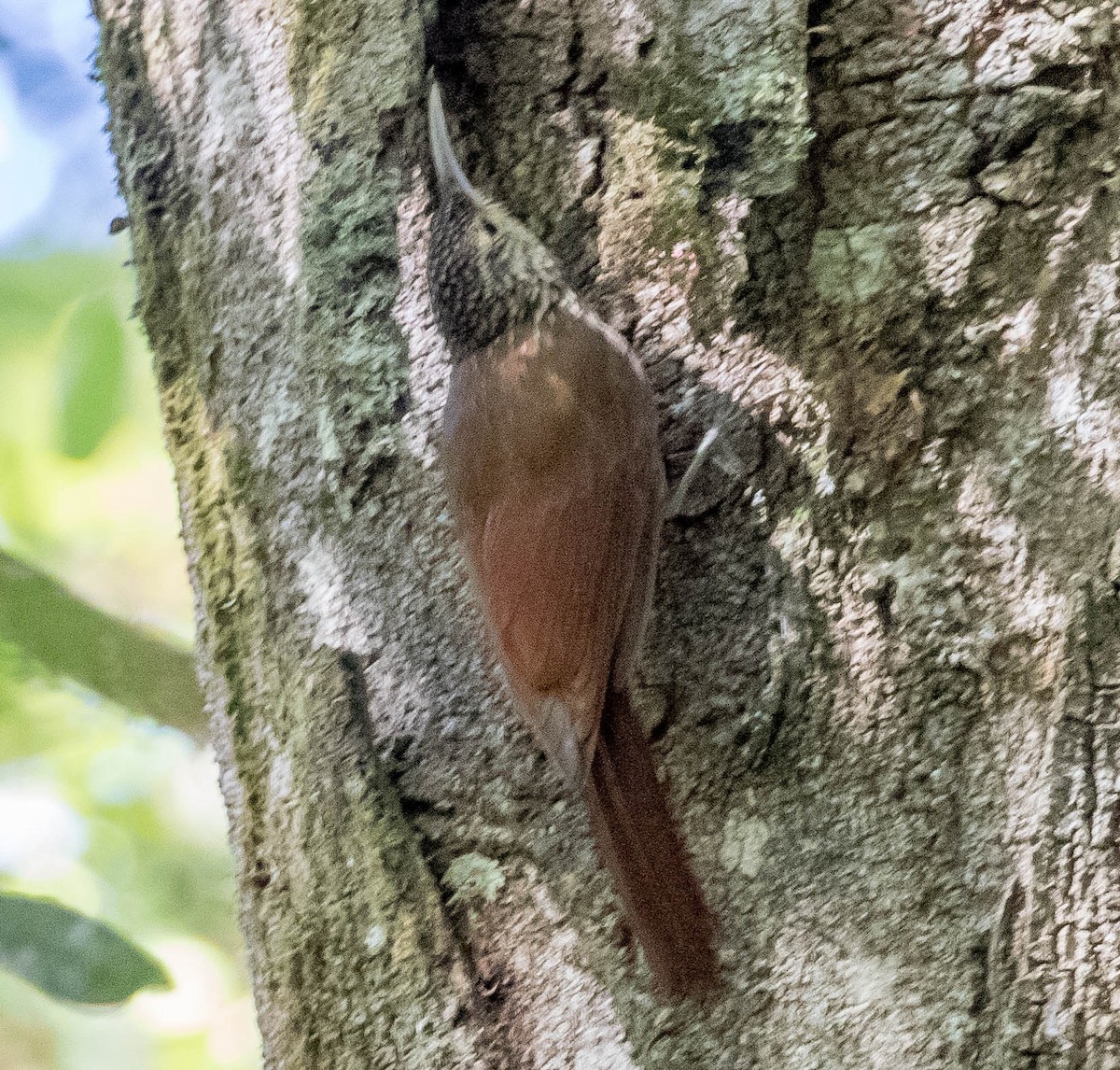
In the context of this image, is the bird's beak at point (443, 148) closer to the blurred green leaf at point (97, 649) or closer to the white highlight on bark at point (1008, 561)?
the white highlight on bark at point (1008, 561)

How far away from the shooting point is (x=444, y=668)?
3.90ft

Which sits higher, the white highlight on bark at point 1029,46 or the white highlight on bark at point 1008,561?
the white highlight on bark at point 1029,46

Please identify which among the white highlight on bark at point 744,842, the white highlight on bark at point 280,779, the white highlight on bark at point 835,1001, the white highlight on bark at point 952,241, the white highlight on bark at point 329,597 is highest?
the white highlight on bark at point 952,241

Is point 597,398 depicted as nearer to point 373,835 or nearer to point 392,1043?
point 373,835


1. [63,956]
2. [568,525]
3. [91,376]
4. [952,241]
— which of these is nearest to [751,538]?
[568,525]

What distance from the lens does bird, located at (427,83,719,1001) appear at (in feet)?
3.47

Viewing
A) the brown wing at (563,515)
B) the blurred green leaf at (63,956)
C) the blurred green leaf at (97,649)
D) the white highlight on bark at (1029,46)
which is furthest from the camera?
the blurred green leaf at (97,649)

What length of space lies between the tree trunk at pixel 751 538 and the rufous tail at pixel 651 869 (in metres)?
0.02

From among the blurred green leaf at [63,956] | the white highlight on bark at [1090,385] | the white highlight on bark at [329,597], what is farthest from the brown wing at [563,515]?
the blurred green leaf at [63,956]

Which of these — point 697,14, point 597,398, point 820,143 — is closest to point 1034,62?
point 820,143

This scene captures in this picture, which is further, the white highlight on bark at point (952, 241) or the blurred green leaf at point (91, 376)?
the blurred green leaf at point (91, 376)

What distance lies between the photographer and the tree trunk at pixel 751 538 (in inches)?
39.3

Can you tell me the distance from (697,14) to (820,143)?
7.4 inches

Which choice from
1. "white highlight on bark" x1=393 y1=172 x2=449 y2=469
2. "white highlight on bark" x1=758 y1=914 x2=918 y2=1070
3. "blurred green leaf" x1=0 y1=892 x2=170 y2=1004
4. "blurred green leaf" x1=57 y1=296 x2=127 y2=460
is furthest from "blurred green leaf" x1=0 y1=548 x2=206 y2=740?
"white highlight on bark" x1=758 y1=914 x2=918 y2=1070
